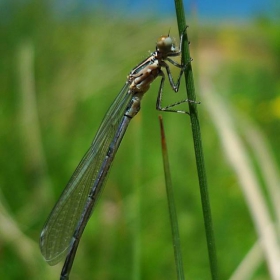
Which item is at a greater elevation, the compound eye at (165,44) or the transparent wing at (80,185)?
the compound eye at (165,44)

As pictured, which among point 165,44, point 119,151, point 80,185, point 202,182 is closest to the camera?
point 202,182

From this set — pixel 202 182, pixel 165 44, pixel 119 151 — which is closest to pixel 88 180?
pixel 165 44

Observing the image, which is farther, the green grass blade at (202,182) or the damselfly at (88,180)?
the damselfly at (88,180)

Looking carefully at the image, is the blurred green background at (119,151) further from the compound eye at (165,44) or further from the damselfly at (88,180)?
the compound eye at (165,44)

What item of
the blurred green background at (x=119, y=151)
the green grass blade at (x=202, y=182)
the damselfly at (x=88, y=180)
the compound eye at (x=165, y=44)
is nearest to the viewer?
the green grass blade at (x=202, y=182)

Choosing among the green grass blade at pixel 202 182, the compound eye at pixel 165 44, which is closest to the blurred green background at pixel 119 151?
the compound eye at pixel 165 44

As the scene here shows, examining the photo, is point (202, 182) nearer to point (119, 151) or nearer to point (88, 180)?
point (88, 180)

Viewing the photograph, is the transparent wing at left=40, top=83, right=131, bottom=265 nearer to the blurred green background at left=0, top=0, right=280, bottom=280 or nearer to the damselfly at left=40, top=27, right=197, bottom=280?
the damselfly at left=40, top=27, right=197, bottom=280

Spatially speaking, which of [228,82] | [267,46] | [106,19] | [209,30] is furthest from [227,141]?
[209,30]
